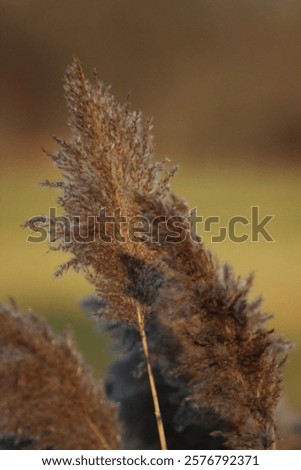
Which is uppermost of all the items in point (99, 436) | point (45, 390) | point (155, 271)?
point (155, 271)

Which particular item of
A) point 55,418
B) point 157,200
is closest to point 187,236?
point 157,200

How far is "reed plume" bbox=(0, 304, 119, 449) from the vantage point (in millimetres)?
3621

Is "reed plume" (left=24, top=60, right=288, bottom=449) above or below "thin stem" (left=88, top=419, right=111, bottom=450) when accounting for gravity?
above

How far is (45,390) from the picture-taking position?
3637mm

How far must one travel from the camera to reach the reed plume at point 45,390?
3.62 meters

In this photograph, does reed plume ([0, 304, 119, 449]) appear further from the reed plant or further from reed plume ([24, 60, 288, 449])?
reed plume ([24, 60, 288, 449])

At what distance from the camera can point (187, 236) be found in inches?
148

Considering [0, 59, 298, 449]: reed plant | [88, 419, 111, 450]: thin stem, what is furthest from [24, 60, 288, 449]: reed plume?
[88, 419, 111, 450]: thin stem

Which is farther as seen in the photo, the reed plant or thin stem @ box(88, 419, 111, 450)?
thin stem @ box(88, 419, 111, 450)

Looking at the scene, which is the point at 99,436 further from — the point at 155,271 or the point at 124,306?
the point at 155,271

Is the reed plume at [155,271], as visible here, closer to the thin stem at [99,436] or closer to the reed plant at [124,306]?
the reed plant at [124,306]

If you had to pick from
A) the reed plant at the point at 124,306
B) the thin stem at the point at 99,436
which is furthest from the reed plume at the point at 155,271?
the thin stem at the point at 99,436

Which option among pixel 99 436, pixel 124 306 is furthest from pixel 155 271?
pixel 99 436
